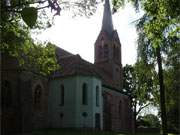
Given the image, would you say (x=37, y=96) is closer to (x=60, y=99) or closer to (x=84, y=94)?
(x=60, y=99)

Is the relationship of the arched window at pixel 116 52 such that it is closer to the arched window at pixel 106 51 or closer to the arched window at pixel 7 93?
the arched window at pixel 106 51

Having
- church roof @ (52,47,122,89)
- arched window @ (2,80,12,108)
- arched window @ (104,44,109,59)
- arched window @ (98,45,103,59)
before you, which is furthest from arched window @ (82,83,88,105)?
arched window @ (98,45,103,59)

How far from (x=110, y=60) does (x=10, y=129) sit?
21077 mm

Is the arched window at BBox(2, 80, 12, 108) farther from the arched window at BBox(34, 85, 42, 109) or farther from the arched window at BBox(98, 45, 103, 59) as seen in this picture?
the arched window at BBox(98, 45, 103, 59)

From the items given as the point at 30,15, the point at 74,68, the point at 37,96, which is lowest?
the point at 30,15

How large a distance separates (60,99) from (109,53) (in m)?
14.2

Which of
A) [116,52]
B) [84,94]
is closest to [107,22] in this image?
[116,52]

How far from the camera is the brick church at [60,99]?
2888 cm

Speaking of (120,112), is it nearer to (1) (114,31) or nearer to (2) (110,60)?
(2) (110,60)

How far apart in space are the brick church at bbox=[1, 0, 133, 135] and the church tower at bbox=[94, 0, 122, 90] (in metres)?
3.00

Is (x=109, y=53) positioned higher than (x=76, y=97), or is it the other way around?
(x=109, y=53)

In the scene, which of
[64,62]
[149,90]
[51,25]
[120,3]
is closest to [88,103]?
[64,62]

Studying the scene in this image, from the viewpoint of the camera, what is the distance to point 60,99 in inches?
1330

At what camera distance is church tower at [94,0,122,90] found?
45969mm
